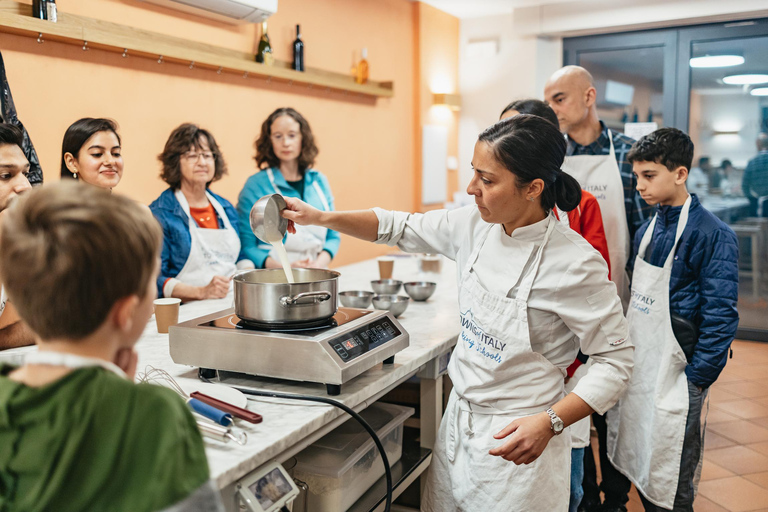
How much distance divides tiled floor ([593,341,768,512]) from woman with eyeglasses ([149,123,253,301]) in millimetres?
2043

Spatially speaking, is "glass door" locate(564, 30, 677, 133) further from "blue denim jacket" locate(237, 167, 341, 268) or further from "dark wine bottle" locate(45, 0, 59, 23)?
"dark wine bottle" locate(45, 0, 59, 23)

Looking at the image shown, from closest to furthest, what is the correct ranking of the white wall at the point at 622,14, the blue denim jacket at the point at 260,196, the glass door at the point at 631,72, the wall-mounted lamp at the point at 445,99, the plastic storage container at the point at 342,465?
1. the plastic storage container at the point at 342,465
2. the blue denim jacket at the point at 260,196
3. the white wall at the point at 622,14
4. the glass door at the point at 631,72
5. the wall-mounted lamp at the point at 445,99

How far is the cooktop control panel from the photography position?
4.49ft

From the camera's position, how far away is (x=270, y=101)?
4.23 meters

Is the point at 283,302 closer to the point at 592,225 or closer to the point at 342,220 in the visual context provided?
the point at 342,220

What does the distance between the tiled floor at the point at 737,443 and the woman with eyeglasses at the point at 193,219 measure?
204cm

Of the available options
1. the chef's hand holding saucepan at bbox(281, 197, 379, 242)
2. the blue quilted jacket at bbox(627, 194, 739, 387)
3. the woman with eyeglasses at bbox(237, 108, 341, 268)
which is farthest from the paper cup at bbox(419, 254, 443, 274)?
the chef's hand holding saucepan at bbox(281, 197, 379, 242)

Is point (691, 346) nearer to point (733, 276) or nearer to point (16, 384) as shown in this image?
point (733, 276)

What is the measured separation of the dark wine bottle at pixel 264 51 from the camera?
157 inches

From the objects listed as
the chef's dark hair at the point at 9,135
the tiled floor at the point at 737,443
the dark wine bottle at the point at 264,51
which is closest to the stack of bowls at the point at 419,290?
the tiled floor at the point at 737,443

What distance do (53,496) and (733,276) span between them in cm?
194

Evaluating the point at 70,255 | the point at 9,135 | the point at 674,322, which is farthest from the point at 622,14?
the point at 70,255

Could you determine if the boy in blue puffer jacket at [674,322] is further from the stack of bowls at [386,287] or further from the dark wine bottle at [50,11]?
the dark wine bottle at [50,11]

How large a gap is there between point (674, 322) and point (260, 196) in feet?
6.67
